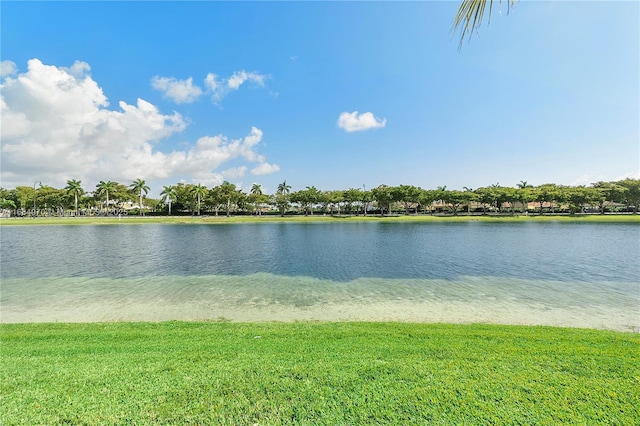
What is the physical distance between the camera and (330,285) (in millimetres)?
15141

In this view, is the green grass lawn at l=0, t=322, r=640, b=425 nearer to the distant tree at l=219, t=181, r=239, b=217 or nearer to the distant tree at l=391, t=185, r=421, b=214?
the distant tree at l=391, t=185, r=421, b=214

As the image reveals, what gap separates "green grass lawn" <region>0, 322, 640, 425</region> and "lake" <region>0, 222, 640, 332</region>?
4473 mm

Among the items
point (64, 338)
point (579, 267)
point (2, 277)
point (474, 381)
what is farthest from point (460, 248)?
point (2, 277)

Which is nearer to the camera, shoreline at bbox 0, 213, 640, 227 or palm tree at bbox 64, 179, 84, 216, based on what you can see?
shoreline at bbox 0, 213, 640, 227

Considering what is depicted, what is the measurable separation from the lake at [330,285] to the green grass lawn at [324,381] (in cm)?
447

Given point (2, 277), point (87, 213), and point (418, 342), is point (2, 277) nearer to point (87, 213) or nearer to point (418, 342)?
point (418, 342)

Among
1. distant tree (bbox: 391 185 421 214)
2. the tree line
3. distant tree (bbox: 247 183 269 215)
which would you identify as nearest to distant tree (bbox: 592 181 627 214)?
the tree line

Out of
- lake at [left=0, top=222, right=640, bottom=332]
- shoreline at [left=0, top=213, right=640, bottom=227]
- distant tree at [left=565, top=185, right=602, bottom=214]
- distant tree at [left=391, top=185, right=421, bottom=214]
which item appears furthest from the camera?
→ distant tree at [left=391, top=185, right=421, bottom=214]

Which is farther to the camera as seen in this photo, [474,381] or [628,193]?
[628,193]

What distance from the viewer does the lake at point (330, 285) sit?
10641mm

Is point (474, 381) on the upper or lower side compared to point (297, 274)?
upper

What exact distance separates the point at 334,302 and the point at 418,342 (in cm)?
645

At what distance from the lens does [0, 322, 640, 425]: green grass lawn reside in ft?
11.2

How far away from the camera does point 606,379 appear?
4.12 m
